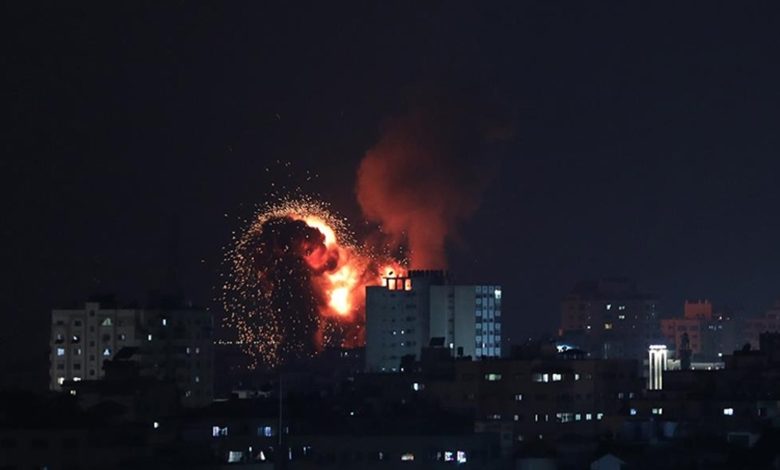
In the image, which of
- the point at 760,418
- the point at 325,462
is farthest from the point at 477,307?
the point at 325,462

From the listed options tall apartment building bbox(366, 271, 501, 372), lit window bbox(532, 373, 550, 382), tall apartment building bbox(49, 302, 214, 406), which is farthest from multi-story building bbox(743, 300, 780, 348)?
lit window bbox(532, 373, 550, 382)

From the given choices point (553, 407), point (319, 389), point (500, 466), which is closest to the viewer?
point (500, 466)

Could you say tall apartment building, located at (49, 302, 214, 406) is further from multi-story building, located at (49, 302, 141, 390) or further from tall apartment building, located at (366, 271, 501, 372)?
tall apartment building, located at (366, 271, 501, 372)

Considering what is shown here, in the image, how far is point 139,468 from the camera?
59.5 m

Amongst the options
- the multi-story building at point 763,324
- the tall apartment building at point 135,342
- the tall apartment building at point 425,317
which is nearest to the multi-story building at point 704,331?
the multi-story building at point 763,324

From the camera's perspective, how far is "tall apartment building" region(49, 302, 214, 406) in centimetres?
9175

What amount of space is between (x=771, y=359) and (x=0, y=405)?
88.9 ft

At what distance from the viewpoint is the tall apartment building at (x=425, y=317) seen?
103 metres

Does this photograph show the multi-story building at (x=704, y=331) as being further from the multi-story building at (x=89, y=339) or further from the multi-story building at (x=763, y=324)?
the multi-story building at (x=89, y=339)

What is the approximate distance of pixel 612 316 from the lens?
487 feet

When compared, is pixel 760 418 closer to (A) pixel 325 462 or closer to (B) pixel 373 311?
(A) pixel 325 462

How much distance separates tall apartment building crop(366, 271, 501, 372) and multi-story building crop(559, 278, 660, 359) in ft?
98.2

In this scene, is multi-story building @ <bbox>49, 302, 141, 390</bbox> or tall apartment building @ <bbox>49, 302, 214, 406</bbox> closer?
tall apartment building @ <bbox>49, 302, 214, 406</bbox>

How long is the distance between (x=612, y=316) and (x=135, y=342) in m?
58.9
